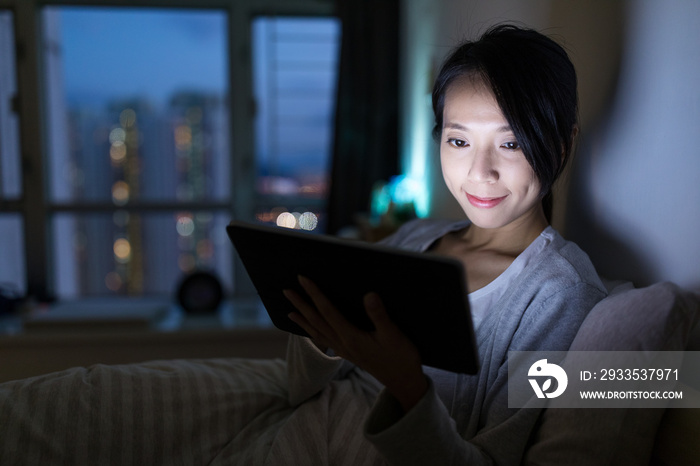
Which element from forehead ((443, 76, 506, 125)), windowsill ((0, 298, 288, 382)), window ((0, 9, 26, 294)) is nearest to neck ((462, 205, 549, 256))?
forehead ((443, 76, 506, 125))

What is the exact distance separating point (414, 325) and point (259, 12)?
9.33 feet

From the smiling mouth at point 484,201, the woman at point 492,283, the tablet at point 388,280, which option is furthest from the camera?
the smiling mouth at point 484,201

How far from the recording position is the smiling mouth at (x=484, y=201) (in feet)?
3.02

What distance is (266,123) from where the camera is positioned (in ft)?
10.3

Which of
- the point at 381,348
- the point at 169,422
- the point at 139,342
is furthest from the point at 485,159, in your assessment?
the point at 139,342

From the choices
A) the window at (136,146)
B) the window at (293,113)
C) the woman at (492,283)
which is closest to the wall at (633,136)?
the woman at (492,283)

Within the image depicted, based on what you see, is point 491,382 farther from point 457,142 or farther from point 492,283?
point 457,142

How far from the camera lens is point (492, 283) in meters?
0.95

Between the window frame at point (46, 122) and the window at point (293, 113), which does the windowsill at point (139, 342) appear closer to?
the window frame at point (46, 122)

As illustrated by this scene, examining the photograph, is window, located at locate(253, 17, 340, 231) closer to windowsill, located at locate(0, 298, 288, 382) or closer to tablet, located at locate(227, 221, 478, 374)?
windowsill, located at locate(0, 298, 288, 382)

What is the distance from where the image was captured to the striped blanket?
2.89ft

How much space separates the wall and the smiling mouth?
26cm

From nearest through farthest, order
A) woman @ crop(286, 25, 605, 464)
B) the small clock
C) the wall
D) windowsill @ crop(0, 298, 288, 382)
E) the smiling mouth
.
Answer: woman @ crop(286, 25, 605, 464), the wall, the smiling mouth, windowsill @ crop(0, 298, 288, 382), the small clock

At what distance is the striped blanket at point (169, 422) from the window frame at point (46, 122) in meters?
2.19
